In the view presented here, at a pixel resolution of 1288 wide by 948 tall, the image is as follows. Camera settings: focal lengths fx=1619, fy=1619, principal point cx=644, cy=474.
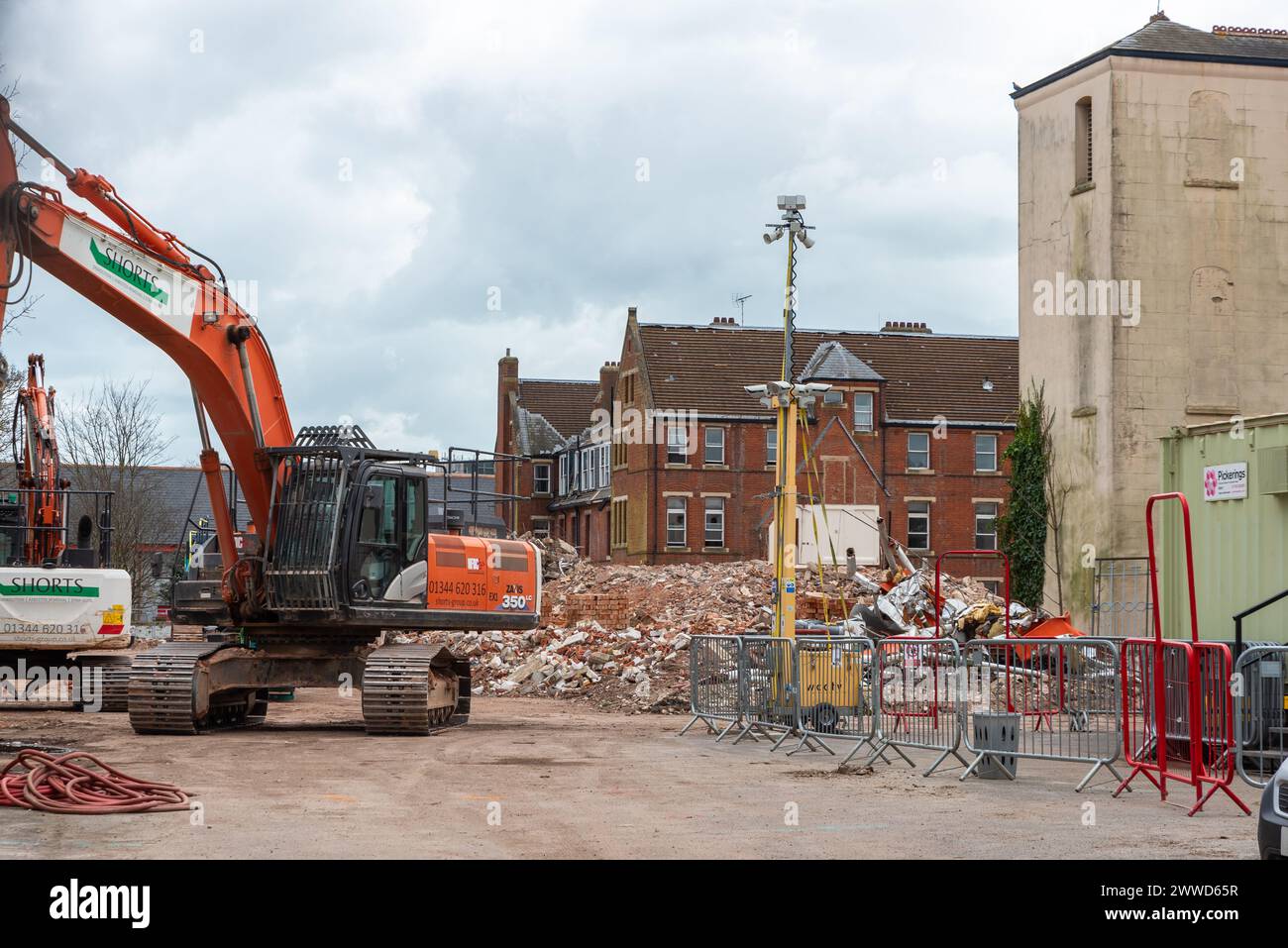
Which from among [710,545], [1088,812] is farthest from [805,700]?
[710,545]

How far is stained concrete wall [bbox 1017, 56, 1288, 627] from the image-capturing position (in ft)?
126

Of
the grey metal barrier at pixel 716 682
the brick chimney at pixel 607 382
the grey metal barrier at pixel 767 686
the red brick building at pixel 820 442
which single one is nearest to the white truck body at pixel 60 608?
the grey metal barrier at pixel 716 682

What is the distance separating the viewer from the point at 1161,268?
3881cm

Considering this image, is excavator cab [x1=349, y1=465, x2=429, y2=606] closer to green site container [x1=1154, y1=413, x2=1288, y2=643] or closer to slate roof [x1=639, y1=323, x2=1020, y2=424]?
green site container [x1=1154, y1=413, x2=1288, y2=643]

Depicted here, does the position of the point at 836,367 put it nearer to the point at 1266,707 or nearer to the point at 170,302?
the point at 170,302

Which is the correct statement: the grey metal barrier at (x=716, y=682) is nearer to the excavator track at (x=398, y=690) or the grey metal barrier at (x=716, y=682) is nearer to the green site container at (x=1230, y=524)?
the excavator track at (x=398, y=690)

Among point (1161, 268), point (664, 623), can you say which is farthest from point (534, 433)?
point (1161, 268)

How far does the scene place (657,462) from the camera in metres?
61.4

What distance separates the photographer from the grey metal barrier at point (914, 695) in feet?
54.5

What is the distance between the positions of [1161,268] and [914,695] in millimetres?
24811

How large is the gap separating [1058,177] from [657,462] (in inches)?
948

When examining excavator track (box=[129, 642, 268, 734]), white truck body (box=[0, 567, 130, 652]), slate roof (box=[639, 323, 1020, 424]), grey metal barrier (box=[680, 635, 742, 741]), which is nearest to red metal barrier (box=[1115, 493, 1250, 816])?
grey metal barrier (box=[680, 635, 742, 741])

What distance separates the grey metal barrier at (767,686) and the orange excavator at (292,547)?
3.10m
